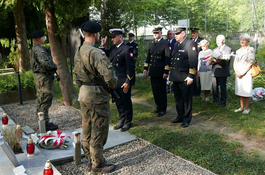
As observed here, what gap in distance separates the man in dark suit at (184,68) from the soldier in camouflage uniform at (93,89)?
8.00 ft

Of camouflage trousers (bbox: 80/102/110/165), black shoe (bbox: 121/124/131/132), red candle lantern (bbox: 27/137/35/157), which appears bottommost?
black shoe (bbox: 121/124/131/132)

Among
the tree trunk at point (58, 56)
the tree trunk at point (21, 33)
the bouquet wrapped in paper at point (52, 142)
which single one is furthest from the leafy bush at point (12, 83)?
the bouquet wrapped in paper at point (52, 142)

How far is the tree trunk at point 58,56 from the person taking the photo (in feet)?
26.2

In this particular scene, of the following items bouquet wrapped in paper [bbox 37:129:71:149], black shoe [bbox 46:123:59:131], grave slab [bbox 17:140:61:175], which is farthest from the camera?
black shoe [bbox 46:123:59:131]

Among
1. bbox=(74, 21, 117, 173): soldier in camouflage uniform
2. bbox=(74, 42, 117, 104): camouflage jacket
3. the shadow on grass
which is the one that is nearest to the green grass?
the shadow on grass

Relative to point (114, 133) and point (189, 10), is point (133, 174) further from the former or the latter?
point (189, 10)

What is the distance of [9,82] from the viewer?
9766mm

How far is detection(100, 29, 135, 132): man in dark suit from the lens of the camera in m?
5.47

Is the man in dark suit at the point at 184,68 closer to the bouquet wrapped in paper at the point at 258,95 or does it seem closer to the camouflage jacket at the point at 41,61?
the camouflage jacket at the point at 41,61

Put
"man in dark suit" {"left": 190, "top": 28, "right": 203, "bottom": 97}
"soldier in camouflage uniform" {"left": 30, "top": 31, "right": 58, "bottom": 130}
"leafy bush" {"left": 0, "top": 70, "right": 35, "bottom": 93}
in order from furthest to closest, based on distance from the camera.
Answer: "leafy bush" {"left": 0, "top": 70, "right": 35, "bottom": 93} < "man in dark suit" {"left": 190, "top": 28, "right": 203, "bottom": 97} < "soldier in camouflage uniform" {"left": 30, "top": 31, "right": 58, "bottom": 130}

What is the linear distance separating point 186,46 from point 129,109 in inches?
74.7

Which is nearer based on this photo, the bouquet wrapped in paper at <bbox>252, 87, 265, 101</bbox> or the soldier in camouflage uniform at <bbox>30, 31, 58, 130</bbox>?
the soldier in camouflage uniform at <bbox>30, 31, 58, 130</bbox>

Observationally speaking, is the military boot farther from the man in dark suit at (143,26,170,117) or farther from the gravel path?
the man in dark suit at (143,26,170,117)

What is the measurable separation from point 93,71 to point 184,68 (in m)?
2.70
